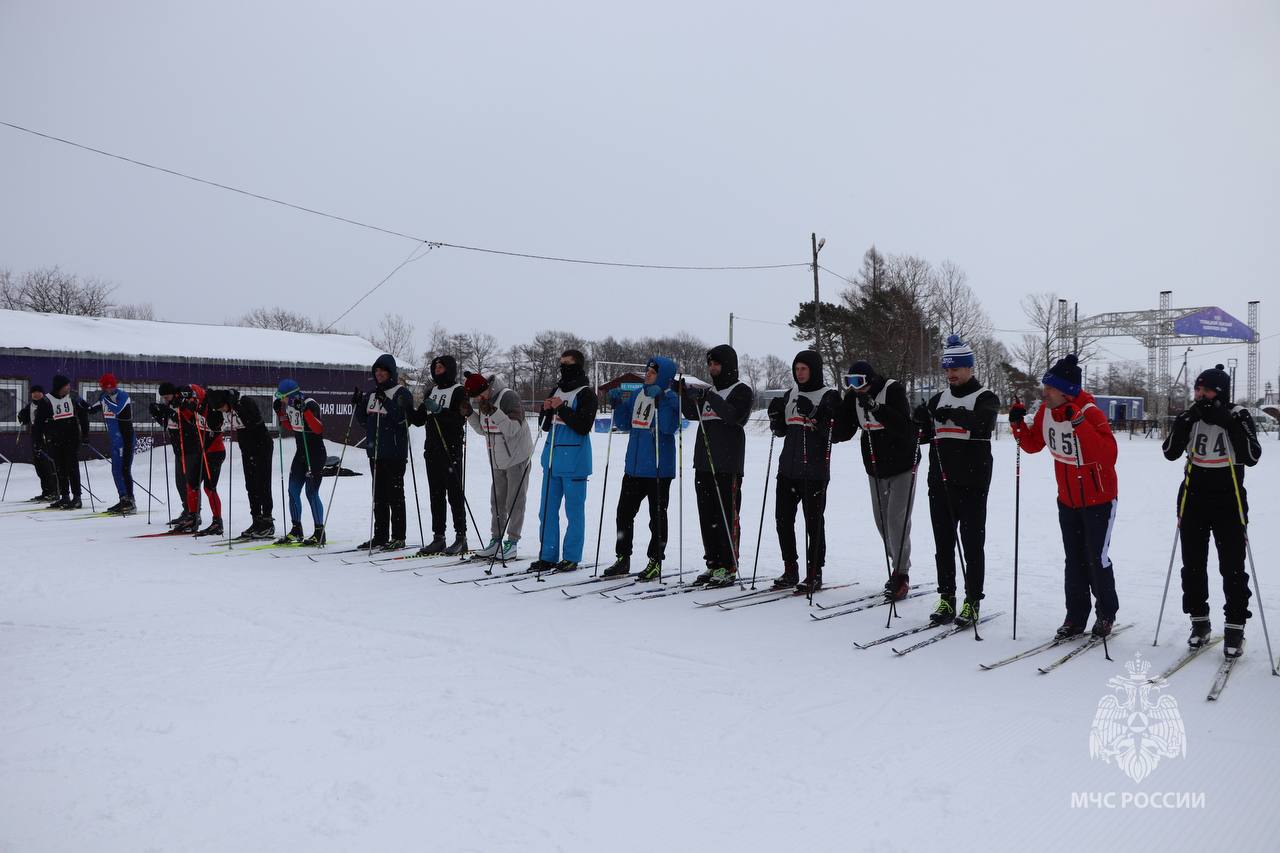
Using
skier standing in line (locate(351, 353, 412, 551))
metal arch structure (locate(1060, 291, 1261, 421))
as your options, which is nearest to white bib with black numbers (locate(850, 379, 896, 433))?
skier standing in line (locate(351, 353, 412, 551))

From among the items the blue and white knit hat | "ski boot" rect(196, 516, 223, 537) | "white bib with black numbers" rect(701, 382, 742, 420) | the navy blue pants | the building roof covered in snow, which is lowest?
"ski boot" rect(196, 516, 223, 537)

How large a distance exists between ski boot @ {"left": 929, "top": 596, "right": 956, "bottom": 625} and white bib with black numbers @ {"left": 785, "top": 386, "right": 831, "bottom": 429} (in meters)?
1.50

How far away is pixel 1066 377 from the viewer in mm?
4672

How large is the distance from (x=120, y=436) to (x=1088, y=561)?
1152 cm

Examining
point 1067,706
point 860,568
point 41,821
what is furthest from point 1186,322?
point 41,821

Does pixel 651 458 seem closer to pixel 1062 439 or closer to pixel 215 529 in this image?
pixel 1062 439

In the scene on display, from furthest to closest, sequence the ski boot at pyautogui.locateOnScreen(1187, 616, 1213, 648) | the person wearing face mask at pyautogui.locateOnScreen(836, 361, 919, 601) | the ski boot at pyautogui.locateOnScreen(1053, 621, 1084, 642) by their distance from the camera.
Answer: the person wearing face mask at pyautogui.locateOnScreen(836, 361, 919, 601)
the ski boot at pyautogui.locateOnScreen(1053, 621, 1084, 642)
the ski boot at pyautogui.locateOnScreen(1187, 616, 1213, 648)

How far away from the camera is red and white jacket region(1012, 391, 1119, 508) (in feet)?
14.8

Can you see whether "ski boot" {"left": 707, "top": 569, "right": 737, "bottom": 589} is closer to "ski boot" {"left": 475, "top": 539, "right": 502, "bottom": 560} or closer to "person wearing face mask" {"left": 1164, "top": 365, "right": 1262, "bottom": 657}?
"ski boot" {"left": 475, "top": 539, "right": 502, "bottom": 560}

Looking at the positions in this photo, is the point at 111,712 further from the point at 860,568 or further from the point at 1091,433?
the point at 860,568

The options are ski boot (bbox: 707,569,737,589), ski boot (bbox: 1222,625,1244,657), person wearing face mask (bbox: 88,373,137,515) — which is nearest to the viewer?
ski boot (bbox: 1222,625,1244,657)

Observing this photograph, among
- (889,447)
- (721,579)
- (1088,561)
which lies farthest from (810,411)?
(1088,561)

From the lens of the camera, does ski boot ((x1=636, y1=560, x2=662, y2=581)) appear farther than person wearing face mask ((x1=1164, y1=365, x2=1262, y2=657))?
Yes

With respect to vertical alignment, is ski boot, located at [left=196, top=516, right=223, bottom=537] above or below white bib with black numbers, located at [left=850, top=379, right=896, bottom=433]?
below
